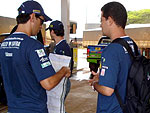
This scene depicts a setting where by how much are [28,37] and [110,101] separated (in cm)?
84

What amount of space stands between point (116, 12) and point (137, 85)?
1.98 ft

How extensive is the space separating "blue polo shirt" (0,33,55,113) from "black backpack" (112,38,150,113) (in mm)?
626

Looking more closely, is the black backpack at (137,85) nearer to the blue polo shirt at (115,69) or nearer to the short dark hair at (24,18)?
the blue polo shirt at (115,69)

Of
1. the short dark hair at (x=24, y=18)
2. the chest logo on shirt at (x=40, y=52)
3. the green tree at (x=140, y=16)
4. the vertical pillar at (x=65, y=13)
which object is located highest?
the green tree at (x=140, y=16)

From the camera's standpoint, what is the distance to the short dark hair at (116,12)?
1.47 m

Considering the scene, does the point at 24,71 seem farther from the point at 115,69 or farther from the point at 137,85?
the point at 137,85

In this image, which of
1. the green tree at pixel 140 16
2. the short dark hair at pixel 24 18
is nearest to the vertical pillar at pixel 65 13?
the short dark hair at pixel 24 18

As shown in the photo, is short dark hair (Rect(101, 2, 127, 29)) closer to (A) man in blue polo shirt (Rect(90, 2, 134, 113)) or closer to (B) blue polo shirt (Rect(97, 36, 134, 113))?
(A) man in blue polo shirt (Rect(90, 2, 134, 113))

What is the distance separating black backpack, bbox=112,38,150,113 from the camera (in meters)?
1.41

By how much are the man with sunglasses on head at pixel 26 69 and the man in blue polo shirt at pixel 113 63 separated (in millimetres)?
405

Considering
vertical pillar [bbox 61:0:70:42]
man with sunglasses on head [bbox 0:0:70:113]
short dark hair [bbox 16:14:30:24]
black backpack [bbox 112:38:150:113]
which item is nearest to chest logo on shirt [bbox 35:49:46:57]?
man with sunglasses on head [bbox 0:0:70:113]

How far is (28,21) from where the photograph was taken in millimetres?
1504

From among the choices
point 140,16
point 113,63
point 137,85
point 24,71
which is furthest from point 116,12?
point 140,16

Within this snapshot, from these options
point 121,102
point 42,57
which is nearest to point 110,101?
point 121,102
